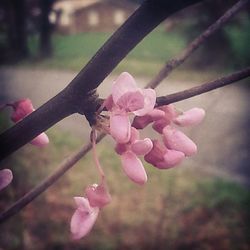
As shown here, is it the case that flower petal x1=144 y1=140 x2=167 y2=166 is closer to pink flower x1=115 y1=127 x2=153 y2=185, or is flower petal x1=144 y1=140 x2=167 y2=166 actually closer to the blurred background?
pink flower x1=115 y1=127 x2=153 y2=185

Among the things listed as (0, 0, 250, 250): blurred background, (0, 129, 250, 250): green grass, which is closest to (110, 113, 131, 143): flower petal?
(0, 0, 250, 250): blurred background

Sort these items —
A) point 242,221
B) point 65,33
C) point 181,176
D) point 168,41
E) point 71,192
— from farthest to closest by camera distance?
point 65,33 < point 168,41 < point 181,176 < point 71,192 < point 242,221

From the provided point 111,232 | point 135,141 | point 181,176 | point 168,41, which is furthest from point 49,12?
point 135,141

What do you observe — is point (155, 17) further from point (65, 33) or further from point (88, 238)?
point (65, 33)

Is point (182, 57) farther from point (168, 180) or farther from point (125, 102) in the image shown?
point (168, 180)

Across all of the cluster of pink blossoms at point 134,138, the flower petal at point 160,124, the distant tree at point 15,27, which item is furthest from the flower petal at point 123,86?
the distant tree at point 15,27

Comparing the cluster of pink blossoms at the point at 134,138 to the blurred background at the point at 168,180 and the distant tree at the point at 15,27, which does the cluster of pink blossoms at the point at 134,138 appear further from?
the distant tree at the point at 15,27
